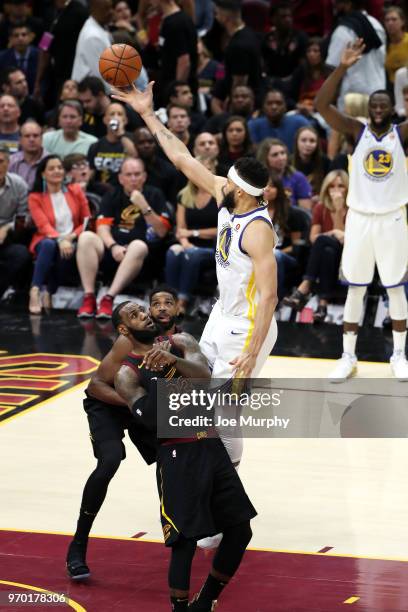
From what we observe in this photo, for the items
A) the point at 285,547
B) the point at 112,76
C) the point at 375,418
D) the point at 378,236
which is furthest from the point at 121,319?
the point at 378,236

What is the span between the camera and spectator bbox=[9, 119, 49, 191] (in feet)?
41.8

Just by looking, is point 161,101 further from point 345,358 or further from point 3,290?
point 345,358

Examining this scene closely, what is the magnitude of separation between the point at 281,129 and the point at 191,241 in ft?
6.43

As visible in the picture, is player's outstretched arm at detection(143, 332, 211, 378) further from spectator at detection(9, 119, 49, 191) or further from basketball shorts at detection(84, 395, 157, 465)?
spectator at detection(9, 119, 49, 191)

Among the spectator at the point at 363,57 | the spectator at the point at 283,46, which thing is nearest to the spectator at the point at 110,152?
the spectator at the point at 363,57

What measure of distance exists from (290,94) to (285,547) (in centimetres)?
942

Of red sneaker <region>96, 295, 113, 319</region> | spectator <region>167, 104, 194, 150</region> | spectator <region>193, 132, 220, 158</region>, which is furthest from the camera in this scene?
spectator <region>167, 104, 194, 150</region>

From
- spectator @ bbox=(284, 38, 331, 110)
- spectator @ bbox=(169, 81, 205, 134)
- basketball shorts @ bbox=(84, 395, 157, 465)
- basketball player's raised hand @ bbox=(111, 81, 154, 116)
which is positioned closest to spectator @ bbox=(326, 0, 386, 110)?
spectator @ bbox=(284, 38, 331, 110)

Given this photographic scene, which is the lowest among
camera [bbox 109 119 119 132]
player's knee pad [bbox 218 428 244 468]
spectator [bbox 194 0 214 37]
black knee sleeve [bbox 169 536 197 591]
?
black knee sleeve [bbox 169 536 197 591]

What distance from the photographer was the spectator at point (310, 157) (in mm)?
12625

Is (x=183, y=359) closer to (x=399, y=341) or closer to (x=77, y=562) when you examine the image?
(x=77, y=562)

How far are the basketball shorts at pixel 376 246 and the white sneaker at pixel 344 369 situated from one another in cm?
59

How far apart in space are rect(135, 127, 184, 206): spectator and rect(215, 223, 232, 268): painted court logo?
645 centimetres

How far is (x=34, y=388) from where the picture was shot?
30.8 feet
